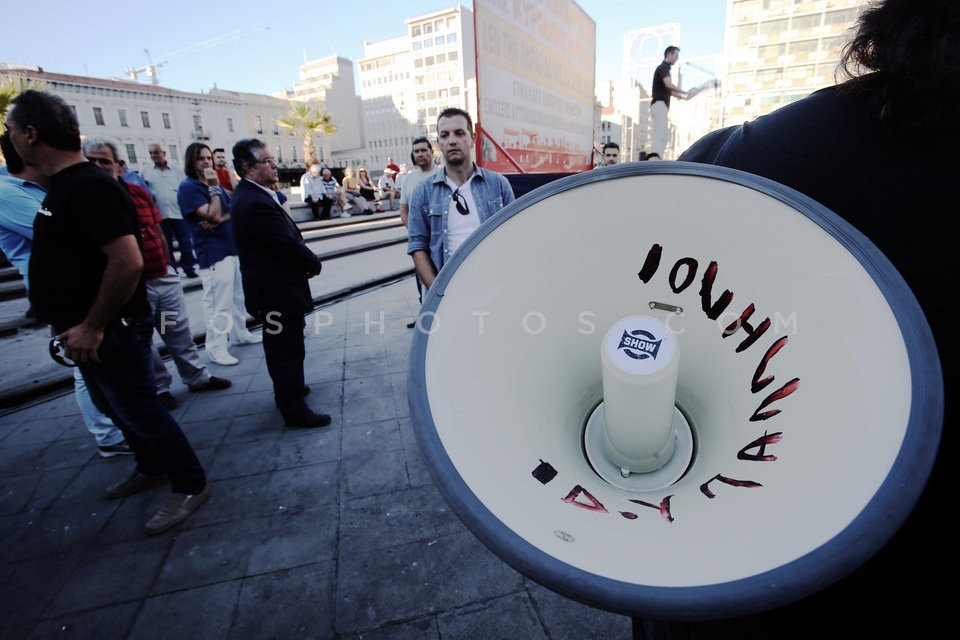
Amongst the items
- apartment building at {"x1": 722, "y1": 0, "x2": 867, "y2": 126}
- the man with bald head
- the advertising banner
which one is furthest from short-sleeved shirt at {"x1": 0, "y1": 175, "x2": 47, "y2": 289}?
apartment building at {"x1": 722, "y1": 0, "x2": 867, "y2": 126}

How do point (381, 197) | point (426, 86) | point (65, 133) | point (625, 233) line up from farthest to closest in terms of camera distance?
point (426, 86) → point (381, 197) → point (65, 133) → point (625, 233)

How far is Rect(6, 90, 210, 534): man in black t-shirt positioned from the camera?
5.62 feet

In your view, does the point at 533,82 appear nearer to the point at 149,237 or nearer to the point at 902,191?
the point at 149,237

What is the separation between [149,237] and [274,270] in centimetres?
106

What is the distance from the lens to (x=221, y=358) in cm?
389

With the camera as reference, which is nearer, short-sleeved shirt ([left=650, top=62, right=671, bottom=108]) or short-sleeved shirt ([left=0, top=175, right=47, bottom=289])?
short-sleeved shirt ([left=0, top=175, right=47, bottom=289])

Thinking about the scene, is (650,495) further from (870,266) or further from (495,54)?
(495,54)

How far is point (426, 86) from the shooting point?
7256cm

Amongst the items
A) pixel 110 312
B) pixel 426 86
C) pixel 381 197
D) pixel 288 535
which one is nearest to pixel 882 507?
pixel 288 535

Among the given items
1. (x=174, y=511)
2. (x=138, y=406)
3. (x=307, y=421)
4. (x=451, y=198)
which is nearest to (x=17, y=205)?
(x=138, y=406)

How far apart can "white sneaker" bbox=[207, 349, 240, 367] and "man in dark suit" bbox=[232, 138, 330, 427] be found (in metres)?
1.38

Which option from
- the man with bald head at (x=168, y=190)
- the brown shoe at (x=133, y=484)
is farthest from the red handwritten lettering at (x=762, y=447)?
the man with bald head at (x=168, y=190)

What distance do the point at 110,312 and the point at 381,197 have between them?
603 inches

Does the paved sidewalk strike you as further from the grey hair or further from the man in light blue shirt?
the grey hair
